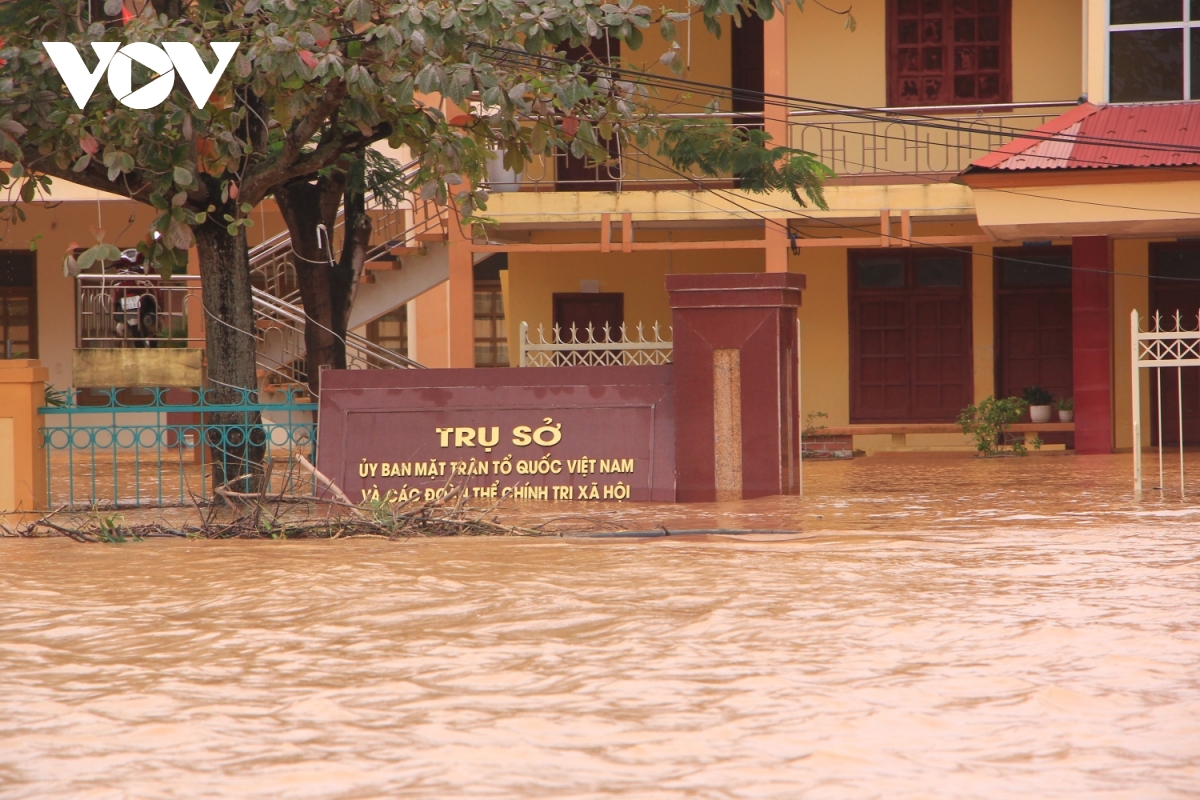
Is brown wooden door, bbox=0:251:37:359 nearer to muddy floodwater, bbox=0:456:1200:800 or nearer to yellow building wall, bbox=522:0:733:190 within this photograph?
yellow building wall, bbox=522:0:733:190

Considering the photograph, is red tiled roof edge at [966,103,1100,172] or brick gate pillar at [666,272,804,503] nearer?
brick gate pillar at [666,272,804,503]

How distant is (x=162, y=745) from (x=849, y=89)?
1497 cm

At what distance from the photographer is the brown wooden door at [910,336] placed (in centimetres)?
1781

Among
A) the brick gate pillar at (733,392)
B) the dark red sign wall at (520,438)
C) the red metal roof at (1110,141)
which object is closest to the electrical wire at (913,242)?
the red metal roof at (1110,141)

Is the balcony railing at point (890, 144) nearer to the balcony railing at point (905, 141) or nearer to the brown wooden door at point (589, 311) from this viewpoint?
the balcony railing at point (905, 141)

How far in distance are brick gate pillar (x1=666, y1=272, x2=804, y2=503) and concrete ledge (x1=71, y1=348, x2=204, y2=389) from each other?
12.6ft

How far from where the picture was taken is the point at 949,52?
1750cm

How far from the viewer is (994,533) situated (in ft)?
28.9

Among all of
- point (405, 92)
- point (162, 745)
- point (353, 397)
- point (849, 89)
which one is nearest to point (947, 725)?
point (162, 745)

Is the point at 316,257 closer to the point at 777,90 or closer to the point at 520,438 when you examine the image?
the point at 520,438

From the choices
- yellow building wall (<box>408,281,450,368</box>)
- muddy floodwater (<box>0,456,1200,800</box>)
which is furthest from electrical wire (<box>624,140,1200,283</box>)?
muddy floodwater (<box>0,456,1200,800</box>)

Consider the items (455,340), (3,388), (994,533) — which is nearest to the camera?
(994,533)

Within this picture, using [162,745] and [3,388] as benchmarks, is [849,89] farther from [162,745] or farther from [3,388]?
[162,745]

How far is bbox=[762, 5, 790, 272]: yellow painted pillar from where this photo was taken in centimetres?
1573
